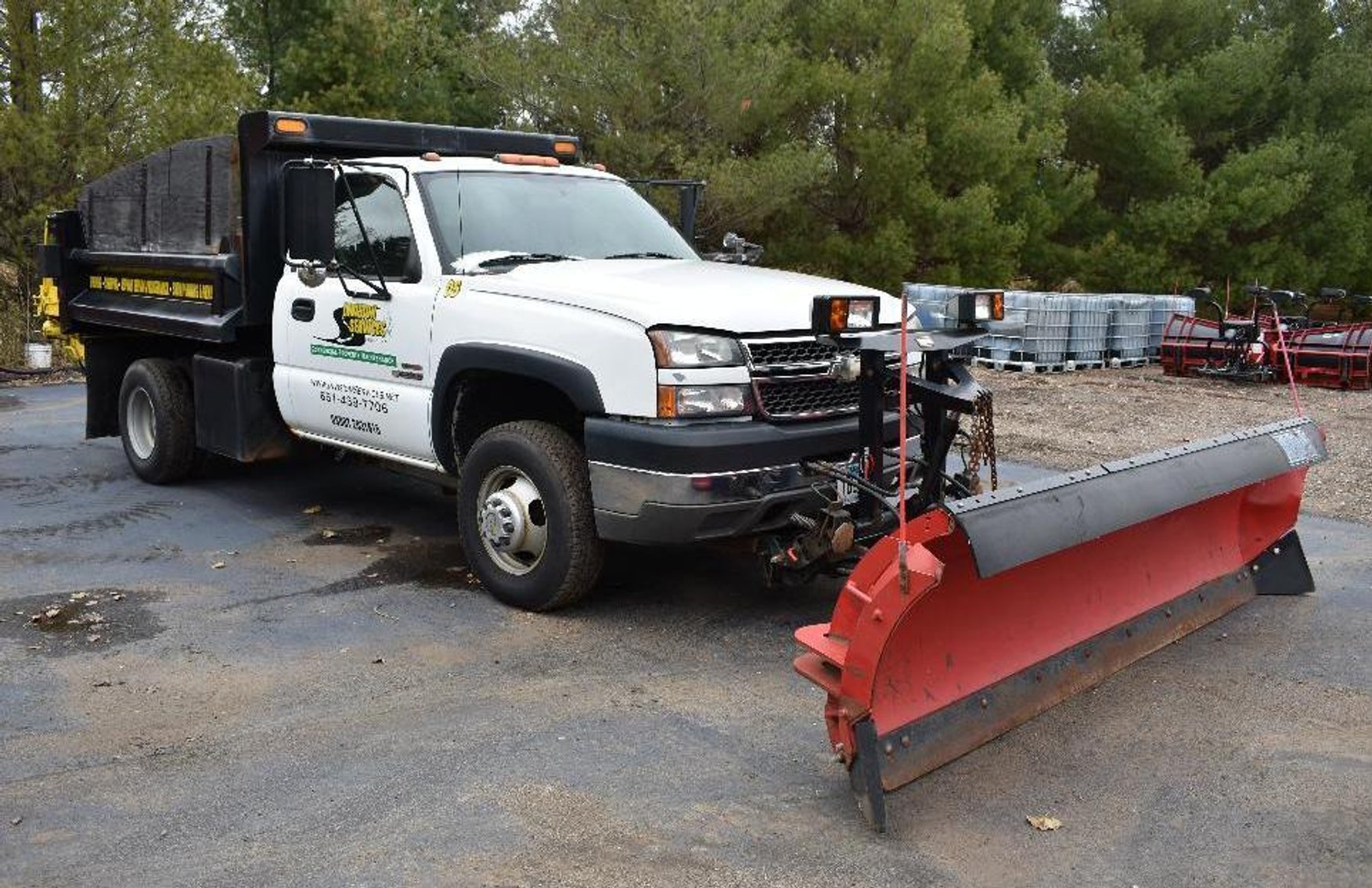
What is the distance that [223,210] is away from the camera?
740 centimetres

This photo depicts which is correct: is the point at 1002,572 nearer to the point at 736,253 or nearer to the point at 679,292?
the point at 679,292

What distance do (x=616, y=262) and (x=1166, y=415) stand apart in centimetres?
891

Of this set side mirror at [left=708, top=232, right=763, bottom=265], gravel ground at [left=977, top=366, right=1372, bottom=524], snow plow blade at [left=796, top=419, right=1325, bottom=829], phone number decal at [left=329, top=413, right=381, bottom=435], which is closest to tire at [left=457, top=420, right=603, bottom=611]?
phone number decal at [left=329, top=413, right=381, bottom=435]

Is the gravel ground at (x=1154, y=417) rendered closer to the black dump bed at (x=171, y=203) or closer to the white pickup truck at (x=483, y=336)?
the white pickup truck at (x=483, y=336)

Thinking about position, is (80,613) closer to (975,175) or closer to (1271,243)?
(975,175)

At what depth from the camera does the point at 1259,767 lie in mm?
4301

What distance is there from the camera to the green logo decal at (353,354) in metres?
6.44

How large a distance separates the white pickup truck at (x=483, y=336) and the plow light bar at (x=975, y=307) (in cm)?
35

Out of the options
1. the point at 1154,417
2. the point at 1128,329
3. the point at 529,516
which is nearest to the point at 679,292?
the point at 529,516

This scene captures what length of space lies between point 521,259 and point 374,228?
903mm

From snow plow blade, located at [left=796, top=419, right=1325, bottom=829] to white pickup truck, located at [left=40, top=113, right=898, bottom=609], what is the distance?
112cm

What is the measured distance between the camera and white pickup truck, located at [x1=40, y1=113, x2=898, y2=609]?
5270 mm

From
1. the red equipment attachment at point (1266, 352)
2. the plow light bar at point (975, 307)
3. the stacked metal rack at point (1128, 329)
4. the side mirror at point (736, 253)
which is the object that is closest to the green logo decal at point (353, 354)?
A: the side mirror at point (736, 253)

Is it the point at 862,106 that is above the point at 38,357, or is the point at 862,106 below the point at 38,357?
above
